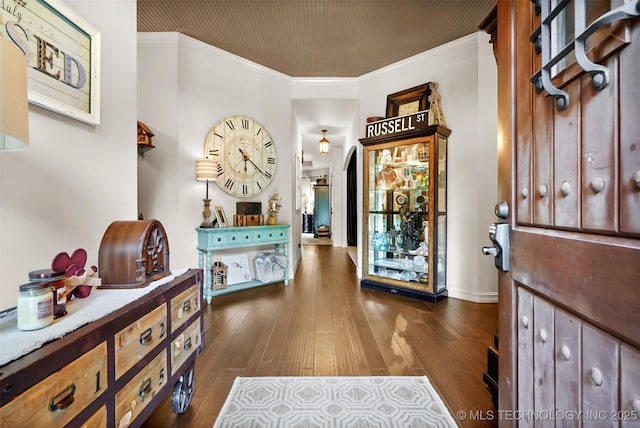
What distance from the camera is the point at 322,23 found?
9.25 ft

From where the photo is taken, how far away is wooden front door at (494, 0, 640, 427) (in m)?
0.46

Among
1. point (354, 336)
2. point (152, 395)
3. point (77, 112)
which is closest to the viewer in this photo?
point (152, 395)

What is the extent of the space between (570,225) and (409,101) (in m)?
3.23

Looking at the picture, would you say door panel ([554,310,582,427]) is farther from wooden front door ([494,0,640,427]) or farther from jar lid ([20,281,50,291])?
jar lid ([20,281,50,291])

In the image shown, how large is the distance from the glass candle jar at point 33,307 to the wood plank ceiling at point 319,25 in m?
2.88

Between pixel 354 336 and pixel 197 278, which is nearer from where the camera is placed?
pixel 197 278

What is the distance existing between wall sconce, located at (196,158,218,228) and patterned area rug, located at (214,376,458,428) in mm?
1860

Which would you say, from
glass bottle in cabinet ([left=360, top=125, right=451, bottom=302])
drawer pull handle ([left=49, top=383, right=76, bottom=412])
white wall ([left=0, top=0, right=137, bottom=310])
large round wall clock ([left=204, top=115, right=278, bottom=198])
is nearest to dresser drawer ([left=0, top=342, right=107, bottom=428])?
drawer pull handle ([left=49, top=383, right=76, bottom=412])

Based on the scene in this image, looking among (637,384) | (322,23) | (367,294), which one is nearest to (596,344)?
(637,384)

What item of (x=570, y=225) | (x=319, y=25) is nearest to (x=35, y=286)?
(x=570, y=225)

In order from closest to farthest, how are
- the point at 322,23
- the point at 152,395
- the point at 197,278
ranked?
the point at 152,395 < the point at 197,278 < the point at 322,23

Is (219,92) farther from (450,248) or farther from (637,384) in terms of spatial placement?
(637,384)

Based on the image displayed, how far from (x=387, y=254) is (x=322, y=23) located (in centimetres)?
277

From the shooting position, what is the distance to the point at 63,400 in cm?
64
